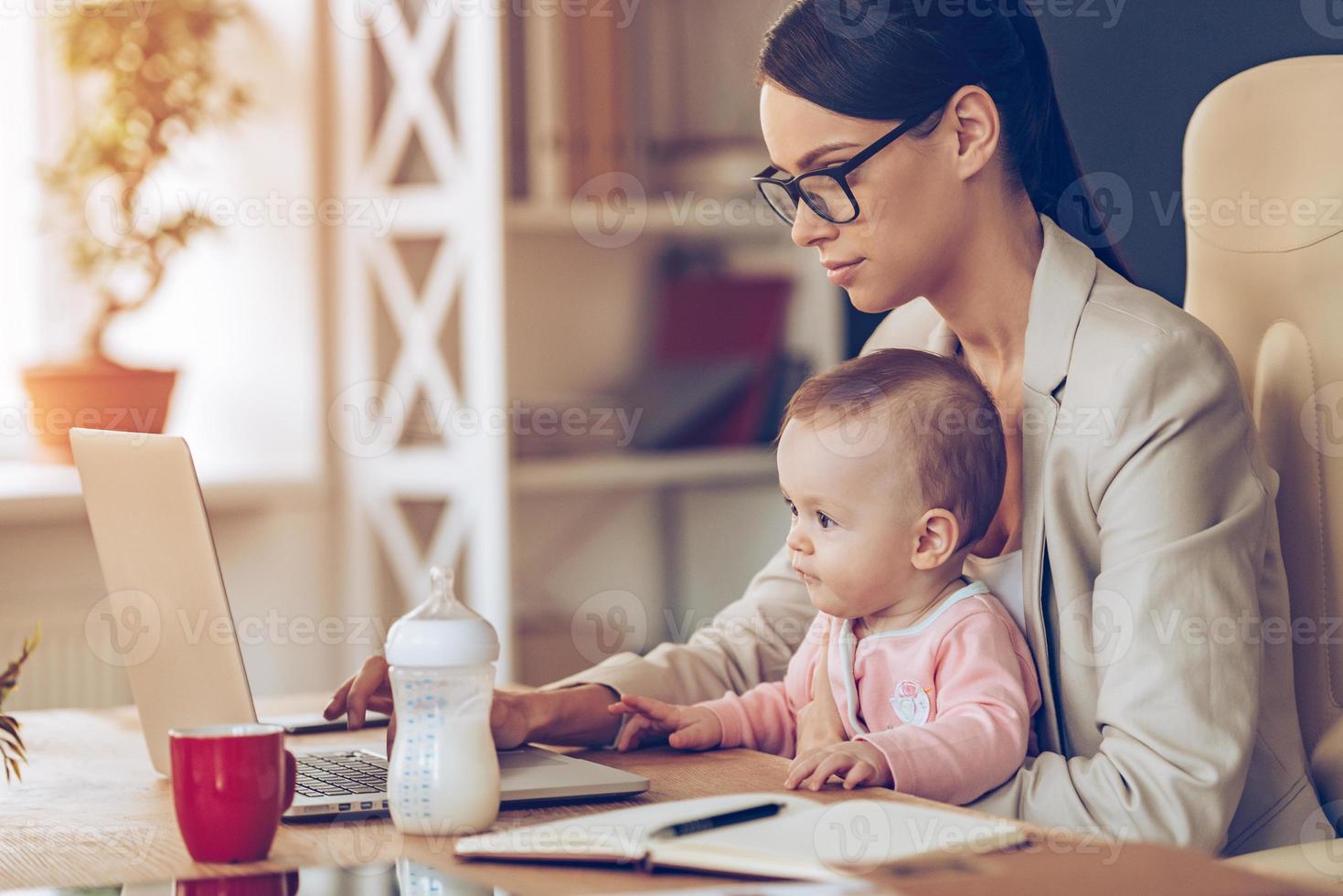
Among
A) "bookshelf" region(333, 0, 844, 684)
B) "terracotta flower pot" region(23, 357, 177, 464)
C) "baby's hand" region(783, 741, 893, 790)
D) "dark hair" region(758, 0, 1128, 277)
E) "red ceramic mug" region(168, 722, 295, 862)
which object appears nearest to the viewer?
"red ceramic mug" region(168, 722, 295, 862)

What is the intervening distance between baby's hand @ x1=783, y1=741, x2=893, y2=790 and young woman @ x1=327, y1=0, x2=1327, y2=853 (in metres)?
0.12

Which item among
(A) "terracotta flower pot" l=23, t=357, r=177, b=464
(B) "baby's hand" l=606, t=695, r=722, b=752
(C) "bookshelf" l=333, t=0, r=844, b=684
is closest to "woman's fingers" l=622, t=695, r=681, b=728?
(B) "baby's hand" l=606, t=695, r=722, b=752

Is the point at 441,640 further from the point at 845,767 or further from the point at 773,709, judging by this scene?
the point at 773,709

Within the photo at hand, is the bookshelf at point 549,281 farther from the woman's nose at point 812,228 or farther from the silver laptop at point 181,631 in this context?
the silver laptop at point 181,631

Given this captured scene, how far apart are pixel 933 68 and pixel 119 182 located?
195 cm

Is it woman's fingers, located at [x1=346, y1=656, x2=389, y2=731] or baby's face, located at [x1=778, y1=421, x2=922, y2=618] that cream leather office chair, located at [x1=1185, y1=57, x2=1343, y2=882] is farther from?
woman's fingers, located at [x1=346, y1=656, x2=389, y2=731]

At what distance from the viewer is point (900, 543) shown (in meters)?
1.25

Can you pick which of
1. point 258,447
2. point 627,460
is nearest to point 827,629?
point 627,460

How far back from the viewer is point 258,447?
3.16m

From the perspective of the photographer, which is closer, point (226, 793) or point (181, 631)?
point (226, 793)

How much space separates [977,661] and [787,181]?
0.45 metres

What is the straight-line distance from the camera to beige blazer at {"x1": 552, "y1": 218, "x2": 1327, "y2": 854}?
1159 millimetres

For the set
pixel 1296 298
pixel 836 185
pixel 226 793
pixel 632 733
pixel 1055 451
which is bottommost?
pixel 632 733

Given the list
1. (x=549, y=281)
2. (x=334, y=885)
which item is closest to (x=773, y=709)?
(x=334, y=885)
